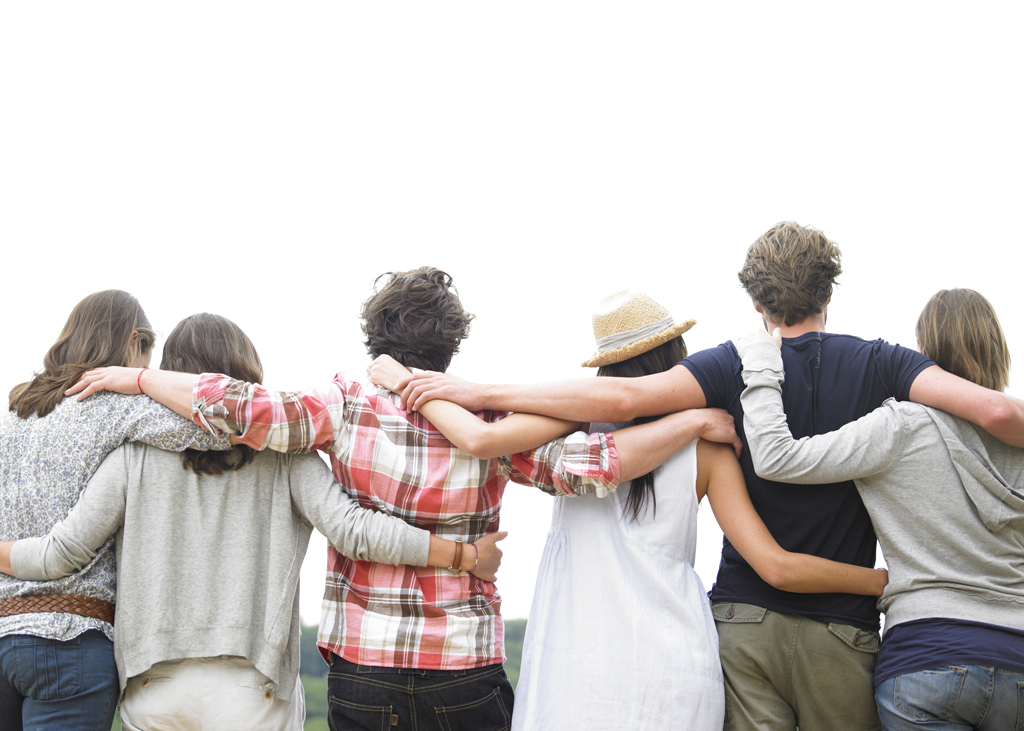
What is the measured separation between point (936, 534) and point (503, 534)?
1.22 m

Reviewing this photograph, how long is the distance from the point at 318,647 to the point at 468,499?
0.63 m

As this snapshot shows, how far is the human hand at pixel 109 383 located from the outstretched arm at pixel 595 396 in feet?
2.54

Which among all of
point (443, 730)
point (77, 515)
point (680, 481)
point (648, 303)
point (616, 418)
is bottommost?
point (443, 730)

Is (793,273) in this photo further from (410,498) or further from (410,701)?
(410,701)

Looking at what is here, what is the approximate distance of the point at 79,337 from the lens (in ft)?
8.50

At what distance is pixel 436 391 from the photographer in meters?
2.44

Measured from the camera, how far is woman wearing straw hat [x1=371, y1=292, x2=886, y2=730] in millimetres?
2271

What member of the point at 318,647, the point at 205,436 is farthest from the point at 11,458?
the point at 318,647

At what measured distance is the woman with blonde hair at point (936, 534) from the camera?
84.3 inches

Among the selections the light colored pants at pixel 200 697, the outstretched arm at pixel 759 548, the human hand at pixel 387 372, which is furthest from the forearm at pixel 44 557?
the outstretched arm at pixel 759 548

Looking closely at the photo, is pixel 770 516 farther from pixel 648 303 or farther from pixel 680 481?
pixel 648 303

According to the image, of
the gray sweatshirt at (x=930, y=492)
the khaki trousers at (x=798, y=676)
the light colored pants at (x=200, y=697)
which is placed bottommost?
the light colored pants at (x=200, y=697)

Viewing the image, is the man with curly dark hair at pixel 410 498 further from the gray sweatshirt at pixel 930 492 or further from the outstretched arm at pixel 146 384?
the gray sweatshirt at pixel 930 492

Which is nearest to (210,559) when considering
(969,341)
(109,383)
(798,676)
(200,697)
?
(200,697)
